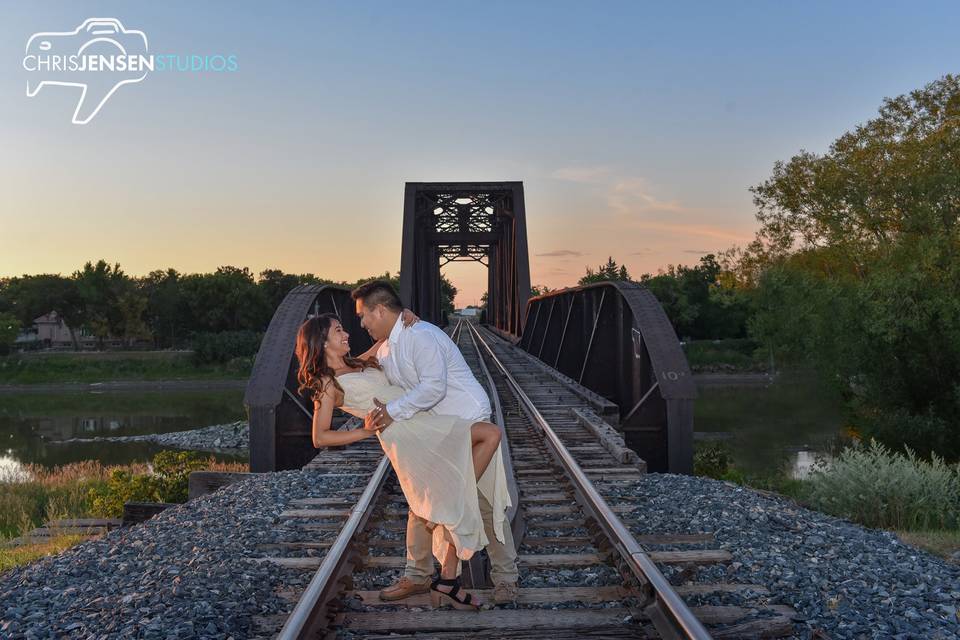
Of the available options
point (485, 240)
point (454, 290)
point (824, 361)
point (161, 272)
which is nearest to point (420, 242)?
point (485, 240)

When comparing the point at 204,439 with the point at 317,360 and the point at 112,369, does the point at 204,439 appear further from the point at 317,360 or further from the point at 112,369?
the point at 112,369

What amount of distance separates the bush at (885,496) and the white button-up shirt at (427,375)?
182 inches

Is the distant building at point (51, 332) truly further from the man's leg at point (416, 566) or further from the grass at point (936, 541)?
the grass at point (936, 541)

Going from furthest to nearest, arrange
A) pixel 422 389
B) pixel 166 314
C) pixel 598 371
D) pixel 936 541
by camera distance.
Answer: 1. pixel 166 314
2. pixel 598 371
3. pixel 936 541
4. pixel 422 389

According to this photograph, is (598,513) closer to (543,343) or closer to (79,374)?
(543,343)

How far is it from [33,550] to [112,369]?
2298 inches

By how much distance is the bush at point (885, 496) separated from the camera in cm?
658

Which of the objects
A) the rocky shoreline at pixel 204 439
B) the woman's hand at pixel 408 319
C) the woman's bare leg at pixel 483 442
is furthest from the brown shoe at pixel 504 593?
the rocky shoreline at pixel 204 439

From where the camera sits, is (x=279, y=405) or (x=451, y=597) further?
(x=279, y=405)

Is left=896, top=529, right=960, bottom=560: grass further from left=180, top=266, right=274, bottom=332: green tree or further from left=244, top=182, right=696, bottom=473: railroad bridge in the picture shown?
left=180, top=266, right=274, bottom=332: green tree

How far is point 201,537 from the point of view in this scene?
4887 mm

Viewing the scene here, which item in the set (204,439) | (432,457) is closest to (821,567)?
(432,457)

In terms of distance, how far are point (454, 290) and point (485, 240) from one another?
13039 cm

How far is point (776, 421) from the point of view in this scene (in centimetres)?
3559
